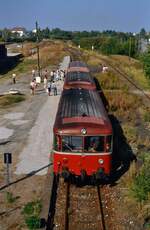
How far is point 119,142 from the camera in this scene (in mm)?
20359

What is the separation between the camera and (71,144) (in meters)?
14.0

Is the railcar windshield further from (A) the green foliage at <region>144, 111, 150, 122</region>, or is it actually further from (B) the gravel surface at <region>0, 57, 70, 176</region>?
(A) the green foliage at <region>144, 111, 150, 122</region>

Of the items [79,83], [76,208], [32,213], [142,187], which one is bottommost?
[76,208]

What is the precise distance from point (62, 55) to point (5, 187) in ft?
214

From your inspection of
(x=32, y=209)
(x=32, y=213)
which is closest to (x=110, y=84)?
(x=32, y=209)

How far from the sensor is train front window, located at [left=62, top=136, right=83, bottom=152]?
13.9 metres

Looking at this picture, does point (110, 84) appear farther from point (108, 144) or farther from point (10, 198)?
point (10, 198)

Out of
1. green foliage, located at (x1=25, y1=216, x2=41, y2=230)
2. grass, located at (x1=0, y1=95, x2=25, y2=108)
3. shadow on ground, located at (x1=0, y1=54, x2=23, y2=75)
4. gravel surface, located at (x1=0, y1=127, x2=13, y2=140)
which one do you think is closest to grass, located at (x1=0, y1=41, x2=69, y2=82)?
shadow on ground, located at (x1=0, y1=54, x2=23, y2=75)

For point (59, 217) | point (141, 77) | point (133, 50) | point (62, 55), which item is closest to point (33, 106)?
point (59, 217)

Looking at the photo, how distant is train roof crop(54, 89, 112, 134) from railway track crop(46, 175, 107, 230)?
2166 mm

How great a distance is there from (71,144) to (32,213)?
8.72 ft

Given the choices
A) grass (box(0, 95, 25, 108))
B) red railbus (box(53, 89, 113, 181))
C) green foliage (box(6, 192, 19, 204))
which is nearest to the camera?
green foliage (box(6, 192, 19, 204))

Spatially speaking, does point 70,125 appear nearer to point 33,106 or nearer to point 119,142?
point 119,142

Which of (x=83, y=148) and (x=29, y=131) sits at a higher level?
(x=83, y=148)
